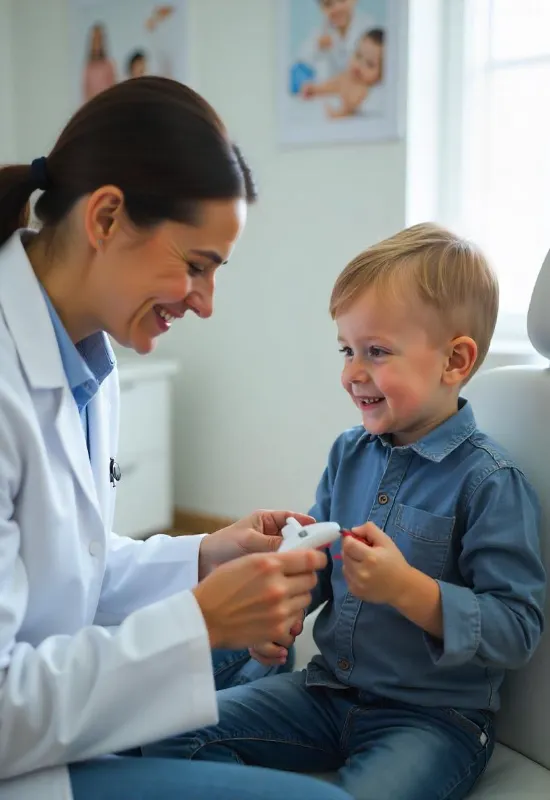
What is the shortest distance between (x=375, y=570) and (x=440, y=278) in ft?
1.32

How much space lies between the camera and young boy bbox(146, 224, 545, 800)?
3.40 feet

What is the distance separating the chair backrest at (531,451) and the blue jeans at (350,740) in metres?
0.06

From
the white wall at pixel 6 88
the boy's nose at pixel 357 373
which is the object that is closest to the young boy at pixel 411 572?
the boy's nose at pixel 357 373

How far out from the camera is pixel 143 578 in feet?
4.08

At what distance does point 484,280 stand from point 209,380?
1987 millimetres

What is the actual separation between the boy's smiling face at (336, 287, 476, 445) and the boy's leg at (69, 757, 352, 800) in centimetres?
47

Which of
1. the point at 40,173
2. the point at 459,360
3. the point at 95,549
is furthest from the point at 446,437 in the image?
the point at 40,173

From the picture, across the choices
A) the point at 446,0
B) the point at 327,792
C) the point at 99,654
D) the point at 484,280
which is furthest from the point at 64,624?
the point at 446,0

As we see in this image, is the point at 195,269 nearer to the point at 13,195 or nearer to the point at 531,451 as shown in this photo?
the point at 13,195

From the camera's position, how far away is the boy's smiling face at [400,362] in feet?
3.87

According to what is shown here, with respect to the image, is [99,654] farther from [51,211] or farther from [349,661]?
[51,211]

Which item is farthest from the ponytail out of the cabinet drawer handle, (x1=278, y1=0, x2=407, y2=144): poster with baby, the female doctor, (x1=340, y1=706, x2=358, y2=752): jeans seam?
the cabinet drawer handle

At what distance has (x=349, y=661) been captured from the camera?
3.82 ft

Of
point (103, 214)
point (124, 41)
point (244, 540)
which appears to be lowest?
point (244, 540)
